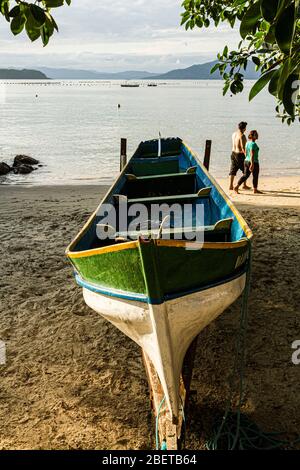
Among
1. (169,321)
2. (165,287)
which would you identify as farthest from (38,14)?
(169,321)

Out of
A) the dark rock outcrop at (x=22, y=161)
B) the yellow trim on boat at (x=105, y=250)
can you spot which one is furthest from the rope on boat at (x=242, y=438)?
the dark rock outcrop at (x=22, y=161)

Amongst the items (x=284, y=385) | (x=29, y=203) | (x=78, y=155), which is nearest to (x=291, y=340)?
(x=284, y=385)

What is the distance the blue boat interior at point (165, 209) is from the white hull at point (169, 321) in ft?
2.28

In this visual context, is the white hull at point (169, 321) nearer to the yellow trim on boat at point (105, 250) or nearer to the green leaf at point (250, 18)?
the yellow trim on boat at point (105, 250)

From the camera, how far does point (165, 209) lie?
702 centimetres

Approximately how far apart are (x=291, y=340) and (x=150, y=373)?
85.3 inches

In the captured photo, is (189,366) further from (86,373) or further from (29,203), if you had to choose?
(29,203)

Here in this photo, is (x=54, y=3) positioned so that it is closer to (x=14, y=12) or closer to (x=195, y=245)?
(x=14, y=12)

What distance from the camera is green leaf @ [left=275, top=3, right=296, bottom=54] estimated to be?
1.37m

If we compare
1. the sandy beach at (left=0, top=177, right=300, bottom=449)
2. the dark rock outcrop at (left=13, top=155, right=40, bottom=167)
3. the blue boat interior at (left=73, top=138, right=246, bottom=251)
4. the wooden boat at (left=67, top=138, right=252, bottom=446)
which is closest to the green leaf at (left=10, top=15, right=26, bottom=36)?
the wooden boat at (left=67, top=138, right=252, bottom=446)

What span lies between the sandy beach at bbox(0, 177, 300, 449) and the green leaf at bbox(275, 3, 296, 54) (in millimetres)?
3792
